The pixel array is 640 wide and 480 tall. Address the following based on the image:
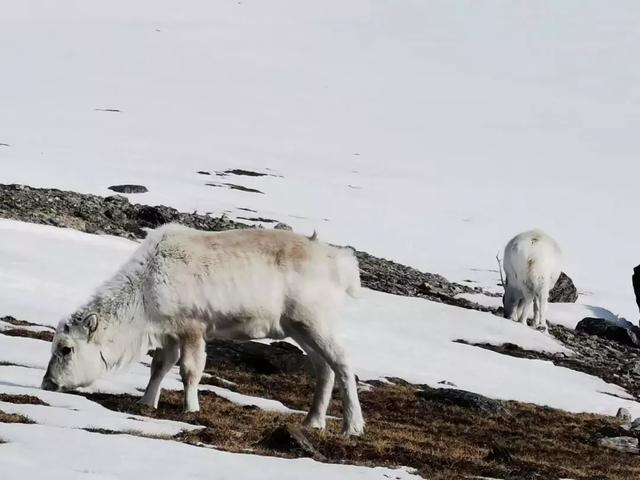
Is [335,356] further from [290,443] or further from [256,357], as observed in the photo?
[256,357]

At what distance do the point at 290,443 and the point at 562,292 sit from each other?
3920 cm

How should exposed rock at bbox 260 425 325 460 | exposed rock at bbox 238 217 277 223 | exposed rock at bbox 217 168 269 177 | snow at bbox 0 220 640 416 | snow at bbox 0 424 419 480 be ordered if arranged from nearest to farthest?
snow at bbox 0 424 419 480, exposed rock at bbox 260 425 325 460, snow at bbox 0 220 640 416, exposed rock at bbox 238 217 277 223, exposed rock at bbox 217 168 269 177

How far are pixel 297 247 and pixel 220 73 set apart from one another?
17387 cm

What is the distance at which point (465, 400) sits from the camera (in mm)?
23516

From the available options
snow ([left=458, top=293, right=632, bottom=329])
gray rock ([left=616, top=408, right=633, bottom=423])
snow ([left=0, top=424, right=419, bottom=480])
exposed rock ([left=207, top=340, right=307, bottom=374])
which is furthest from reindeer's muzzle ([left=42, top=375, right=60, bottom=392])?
snow ([left=458, top=293, right=632, bottom=329])

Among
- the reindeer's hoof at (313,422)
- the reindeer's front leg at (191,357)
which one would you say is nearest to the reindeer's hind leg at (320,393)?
the reindeer's hoof at (313,422)

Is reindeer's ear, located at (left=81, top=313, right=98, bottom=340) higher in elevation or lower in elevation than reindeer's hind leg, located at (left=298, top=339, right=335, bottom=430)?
higher

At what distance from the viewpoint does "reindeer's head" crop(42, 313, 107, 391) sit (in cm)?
1408

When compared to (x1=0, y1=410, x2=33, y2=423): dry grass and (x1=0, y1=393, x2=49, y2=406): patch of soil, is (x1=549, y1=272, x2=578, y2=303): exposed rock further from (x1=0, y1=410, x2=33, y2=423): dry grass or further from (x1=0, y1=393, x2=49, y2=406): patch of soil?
(x1=0, y1=410, x2=33, y2=423): dry grass

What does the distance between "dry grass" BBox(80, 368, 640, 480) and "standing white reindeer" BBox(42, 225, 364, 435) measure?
69 centimetres

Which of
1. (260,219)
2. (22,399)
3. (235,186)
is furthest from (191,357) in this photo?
A: (235,186)

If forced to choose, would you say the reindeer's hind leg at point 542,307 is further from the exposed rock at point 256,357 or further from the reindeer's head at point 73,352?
the reindeer's head at point 73,352

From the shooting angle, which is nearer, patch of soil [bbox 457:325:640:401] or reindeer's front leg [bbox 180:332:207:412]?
reindeer's front leg [bbox 180:332:207:412]

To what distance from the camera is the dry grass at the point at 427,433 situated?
523 inches
